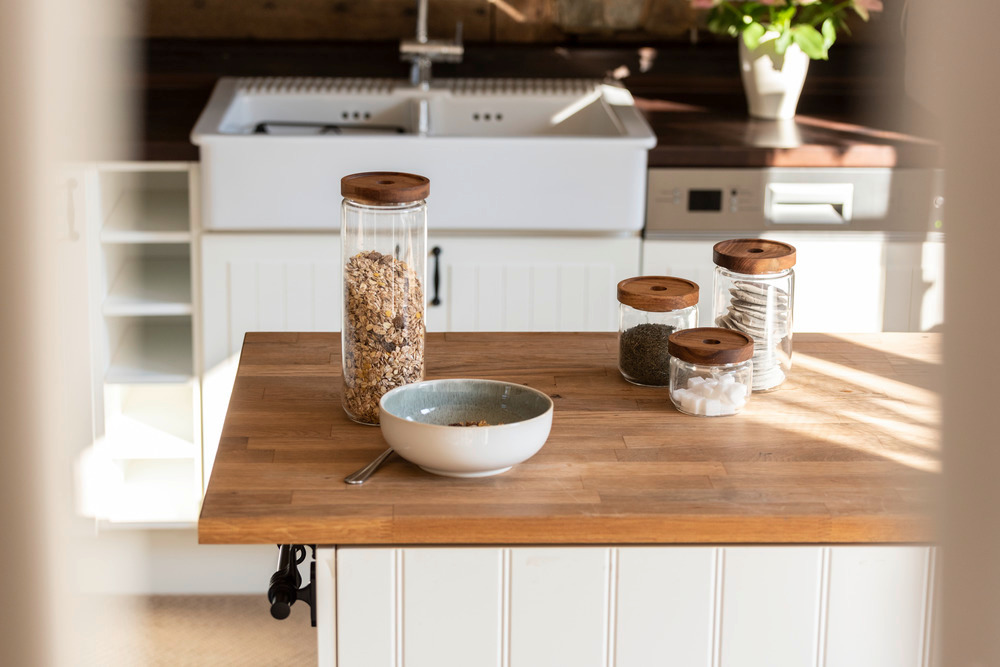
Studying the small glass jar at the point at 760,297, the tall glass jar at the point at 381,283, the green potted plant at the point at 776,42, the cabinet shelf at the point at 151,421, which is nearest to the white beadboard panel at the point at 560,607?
the tall glass jar at the point at 381,283

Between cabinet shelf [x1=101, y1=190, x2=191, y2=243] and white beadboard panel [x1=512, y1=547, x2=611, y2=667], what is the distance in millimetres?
1333

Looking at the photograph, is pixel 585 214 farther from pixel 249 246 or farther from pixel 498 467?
pixel 498 467

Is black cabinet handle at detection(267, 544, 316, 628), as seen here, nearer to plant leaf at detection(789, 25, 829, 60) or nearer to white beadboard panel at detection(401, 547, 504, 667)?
white beadboard panel at detection(401, 547, 504, 667)

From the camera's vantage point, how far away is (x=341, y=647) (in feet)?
2.96

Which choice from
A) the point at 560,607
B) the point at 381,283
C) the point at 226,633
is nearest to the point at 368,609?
the point at 560,607

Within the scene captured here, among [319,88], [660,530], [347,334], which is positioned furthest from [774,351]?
[319,88]

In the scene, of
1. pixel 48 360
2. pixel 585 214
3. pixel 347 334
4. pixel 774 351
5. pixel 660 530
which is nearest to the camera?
pixel 48 360

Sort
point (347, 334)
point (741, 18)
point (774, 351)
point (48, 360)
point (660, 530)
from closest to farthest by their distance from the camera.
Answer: point (48, 360) < point (660, 530) < point (347, 334) < point (774, 351) < point (741, 18)

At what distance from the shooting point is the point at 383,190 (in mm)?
953

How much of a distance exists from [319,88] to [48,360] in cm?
244

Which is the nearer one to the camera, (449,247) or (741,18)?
(449,247)

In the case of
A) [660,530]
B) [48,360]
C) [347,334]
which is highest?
[48,360]

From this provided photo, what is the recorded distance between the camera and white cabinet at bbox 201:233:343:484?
2150 millimetres

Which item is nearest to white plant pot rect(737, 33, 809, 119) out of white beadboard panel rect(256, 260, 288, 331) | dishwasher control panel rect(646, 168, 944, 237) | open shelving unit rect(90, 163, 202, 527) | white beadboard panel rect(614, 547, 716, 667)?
dishwasher control panel rect(646, 168, 944, 237)
